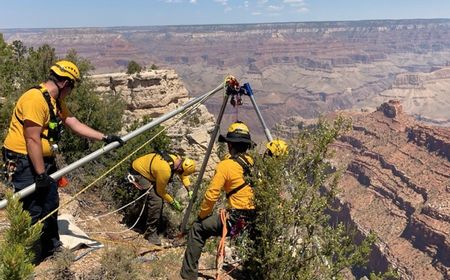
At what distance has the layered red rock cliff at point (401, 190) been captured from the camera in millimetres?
56219

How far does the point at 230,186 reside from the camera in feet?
18.1

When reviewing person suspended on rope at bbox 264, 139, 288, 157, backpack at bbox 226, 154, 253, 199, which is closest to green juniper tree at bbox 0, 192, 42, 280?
person suspended on rope at bbox 264, 139, 288, 157

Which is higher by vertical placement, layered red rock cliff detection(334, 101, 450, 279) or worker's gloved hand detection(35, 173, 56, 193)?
worker's gloved hand detection(35, 173, 56, 193)

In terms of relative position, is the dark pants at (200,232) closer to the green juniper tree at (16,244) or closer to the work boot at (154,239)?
the work boot at (154,239)

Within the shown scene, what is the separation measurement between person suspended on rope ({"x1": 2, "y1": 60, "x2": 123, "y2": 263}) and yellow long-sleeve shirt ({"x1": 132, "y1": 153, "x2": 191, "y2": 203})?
2489 millimetres

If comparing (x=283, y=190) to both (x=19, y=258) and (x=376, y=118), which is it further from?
(x=376, y=118)

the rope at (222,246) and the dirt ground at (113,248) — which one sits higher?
the rope at (222,246)

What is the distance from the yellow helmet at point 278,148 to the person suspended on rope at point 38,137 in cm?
251

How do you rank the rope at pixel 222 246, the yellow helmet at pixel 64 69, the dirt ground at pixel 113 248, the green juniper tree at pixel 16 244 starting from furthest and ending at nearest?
the dirt ground at pixel 113 248
the rope at pixel 222 246
the yellow helmet at pixel 64 69
the green juniper tree at pixel 16 244

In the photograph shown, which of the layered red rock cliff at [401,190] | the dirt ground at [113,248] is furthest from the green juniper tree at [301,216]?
the layered red rock cliff at [401,190]

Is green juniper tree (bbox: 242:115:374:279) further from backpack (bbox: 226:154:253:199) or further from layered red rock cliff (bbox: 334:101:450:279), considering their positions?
layered red rock cliff (bbox: 334:101:450:279)

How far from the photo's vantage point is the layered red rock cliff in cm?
5622

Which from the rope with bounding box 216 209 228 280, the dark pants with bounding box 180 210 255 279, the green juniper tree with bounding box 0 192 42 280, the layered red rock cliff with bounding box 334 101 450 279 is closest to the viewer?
the green juniper tree with bounding box 0 192 42 280

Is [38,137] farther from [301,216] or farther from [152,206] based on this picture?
[152,206]
